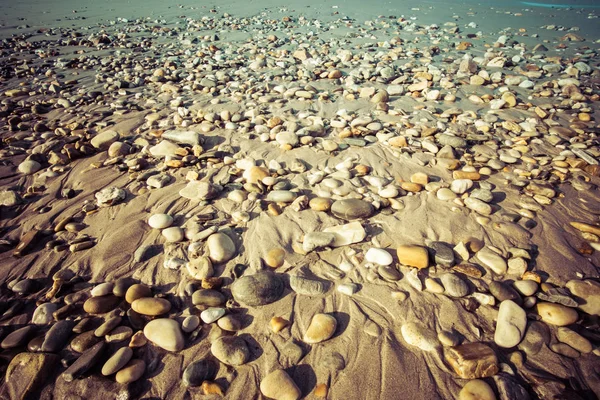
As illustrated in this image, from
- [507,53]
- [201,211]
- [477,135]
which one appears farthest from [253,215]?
[507,53]

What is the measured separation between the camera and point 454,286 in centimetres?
193

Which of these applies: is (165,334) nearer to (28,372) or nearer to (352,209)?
(28,372)

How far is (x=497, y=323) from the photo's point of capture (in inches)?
68.7

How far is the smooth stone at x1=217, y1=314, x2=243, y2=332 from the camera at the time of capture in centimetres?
175

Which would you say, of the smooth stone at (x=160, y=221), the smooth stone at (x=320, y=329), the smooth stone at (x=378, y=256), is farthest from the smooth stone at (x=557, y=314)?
the smooth stone at (x=160, y=221)

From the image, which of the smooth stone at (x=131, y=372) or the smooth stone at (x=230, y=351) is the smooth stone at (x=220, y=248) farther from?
the smooth stone at (x=131, y=372)

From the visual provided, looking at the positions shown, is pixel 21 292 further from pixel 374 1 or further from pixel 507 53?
pixel 374 1

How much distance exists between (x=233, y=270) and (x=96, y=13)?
1535 centimetres

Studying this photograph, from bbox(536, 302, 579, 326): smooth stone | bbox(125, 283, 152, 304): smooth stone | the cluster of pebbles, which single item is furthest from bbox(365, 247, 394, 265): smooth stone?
bbox(125, 283, 152, 304): smooth stone

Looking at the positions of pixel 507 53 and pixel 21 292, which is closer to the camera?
pixel 21 292

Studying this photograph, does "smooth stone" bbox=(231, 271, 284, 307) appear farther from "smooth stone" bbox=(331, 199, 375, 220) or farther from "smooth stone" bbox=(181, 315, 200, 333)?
"smooth stone" bbox=(331, 199, 375, 220)

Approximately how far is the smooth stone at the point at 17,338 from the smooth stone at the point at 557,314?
3.20 meters

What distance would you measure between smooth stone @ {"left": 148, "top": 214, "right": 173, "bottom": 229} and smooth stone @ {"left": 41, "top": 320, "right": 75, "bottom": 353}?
0.91m

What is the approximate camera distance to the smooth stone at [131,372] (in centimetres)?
153
